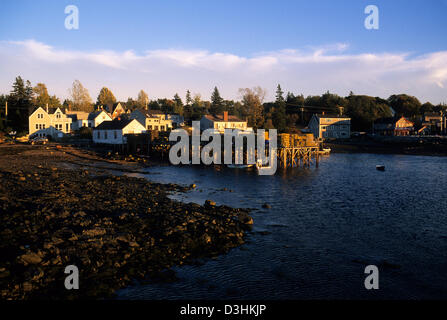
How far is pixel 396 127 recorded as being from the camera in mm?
105750

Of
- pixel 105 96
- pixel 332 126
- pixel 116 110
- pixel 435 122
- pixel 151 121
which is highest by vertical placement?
pixel 105 96

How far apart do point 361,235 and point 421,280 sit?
5831mm

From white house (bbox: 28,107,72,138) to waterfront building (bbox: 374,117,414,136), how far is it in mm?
94025

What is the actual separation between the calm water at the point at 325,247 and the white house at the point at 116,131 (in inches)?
1456

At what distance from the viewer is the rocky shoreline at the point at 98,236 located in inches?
510

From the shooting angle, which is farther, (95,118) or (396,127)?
(396,127)

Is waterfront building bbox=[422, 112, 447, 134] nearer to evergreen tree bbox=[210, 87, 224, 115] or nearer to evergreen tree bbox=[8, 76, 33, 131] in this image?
evergreen tree bbox=[210, 87, 224, 115]

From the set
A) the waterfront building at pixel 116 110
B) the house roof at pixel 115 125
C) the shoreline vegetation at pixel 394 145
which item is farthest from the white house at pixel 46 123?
the shoreline vegetation at pixel 394 145

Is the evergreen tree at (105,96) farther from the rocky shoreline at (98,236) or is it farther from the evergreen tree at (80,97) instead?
the rocky shoreline at (98,236)

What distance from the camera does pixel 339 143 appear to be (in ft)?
328

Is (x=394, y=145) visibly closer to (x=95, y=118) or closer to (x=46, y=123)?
(x=95, y=118)

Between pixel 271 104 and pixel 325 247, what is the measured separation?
132 m

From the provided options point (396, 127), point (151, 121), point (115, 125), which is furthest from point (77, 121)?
point (396, 127)

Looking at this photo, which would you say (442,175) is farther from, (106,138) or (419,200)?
(106,138)
